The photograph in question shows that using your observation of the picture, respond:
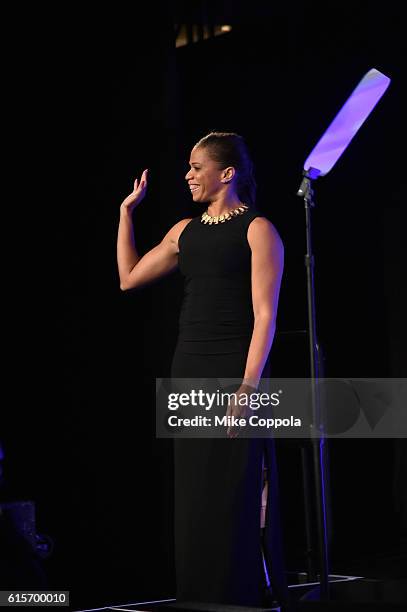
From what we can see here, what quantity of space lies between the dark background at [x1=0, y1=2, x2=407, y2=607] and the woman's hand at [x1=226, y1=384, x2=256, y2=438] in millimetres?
1354

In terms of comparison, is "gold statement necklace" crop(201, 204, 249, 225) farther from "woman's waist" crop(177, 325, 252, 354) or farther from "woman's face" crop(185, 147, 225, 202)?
"woman's waist" crop(177, 325, 252, 354)

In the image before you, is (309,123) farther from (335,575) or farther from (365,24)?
(335,575)

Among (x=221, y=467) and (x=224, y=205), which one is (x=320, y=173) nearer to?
(x=224, y=205)

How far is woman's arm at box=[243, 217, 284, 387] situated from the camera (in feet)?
8.49

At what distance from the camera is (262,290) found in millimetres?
2605

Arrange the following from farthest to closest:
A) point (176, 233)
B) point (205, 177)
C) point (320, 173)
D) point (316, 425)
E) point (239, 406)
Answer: point (320, 173)
point (316, 425)
point (176, 233)
point (205, 177)
point (239, 406)

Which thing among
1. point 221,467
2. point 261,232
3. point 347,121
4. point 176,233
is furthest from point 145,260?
point 347,121

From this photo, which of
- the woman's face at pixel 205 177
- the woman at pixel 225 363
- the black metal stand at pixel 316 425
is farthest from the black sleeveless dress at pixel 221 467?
the black metal stand at pixel 316 425

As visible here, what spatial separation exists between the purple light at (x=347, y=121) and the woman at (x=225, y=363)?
59 cm

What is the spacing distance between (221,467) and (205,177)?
854mm

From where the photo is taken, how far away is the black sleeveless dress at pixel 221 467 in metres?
2.62

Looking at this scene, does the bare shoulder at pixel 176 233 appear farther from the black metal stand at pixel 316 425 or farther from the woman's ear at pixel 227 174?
the black metal stand at pixel 316 425

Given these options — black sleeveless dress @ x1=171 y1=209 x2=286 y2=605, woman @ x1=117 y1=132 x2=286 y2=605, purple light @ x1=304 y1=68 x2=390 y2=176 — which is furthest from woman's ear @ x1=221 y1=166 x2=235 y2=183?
purple light @ x1=304 y1=68 x2=390 y2=176

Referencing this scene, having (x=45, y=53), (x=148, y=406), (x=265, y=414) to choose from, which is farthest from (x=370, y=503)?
(x=45, y=53)
